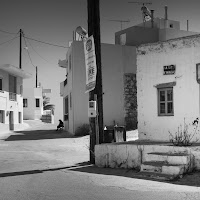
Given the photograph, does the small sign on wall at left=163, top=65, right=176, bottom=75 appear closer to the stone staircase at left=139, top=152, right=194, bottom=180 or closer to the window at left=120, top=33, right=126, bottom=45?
the stone staircase at left=139, top=152, right=194, bottom=180

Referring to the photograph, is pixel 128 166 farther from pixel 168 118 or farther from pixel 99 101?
pixel 168 118

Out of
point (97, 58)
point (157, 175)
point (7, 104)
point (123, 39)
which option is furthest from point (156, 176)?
point (7, 104)

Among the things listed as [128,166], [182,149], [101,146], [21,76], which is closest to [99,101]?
[101,146]

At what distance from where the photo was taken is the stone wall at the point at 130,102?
85.8 feet

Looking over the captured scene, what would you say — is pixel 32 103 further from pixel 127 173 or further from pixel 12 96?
pixel 127 173

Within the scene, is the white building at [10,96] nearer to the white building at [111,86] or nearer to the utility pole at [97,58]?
the white building at [111,86]

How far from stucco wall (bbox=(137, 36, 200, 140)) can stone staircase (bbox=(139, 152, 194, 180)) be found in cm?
352

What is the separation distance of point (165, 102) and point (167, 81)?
2.70 feet

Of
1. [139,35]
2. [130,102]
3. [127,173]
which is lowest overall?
[127,173]

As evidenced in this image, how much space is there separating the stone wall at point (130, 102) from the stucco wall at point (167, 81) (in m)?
12.3

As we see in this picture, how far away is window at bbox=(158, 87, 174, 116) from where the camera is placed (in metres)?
13.0

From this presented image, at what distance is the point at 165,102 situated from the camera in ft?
43.3

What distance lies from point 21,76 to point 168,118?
2849 cm

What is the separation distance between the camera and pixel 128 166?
32.7 ft
